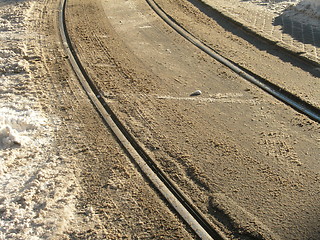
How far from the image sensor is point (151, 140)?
4.83m

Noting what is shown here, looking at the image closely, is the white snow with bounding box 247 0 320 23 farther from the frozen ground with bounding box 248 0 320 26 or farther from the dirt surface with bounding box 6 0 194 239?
the dirt surface with bounding box 6 0 194 239

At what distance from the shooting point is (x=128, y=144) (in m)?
4.77

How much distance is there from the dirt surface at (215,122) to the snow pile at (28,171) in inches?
39.9

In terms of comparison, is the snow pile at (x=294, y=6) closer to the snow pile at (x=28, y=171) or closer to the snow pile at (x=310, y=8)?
the snow pile at (x=310, y=8)

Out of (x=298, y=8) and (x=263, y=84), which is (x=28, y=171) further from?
(x=298, y=8)

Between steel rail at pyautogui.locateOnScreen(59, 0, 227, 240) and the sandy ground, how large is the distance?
3.4 inches

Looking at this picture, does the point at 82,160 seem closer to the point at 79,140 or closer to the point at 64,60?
the point at 79,140

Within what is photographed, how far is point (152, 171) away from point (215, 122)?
49.7 inches

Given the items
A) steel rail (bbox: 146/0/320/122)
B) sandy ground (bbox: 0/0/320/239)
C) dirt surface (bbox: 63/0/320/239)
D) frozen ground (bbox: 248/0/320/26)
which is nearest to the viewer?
sandy ground (bbox: 0/0/320/239)

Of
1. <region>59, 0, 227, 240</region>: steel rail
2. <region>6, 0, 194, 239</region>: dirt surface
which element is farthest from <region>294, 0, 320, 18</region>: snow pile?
<region>6, 0, 194, 239</region>: dirt surface

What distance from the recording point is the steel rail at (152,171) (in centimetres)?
370

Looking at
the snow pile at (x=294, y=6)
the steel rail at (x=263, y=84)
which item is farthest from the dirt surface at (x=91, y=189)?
the snow pile at (x=294, y=6)

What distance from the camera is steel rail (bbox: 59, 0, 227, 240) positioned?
3.70m

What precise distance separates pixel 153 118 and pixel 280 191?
190 cm
